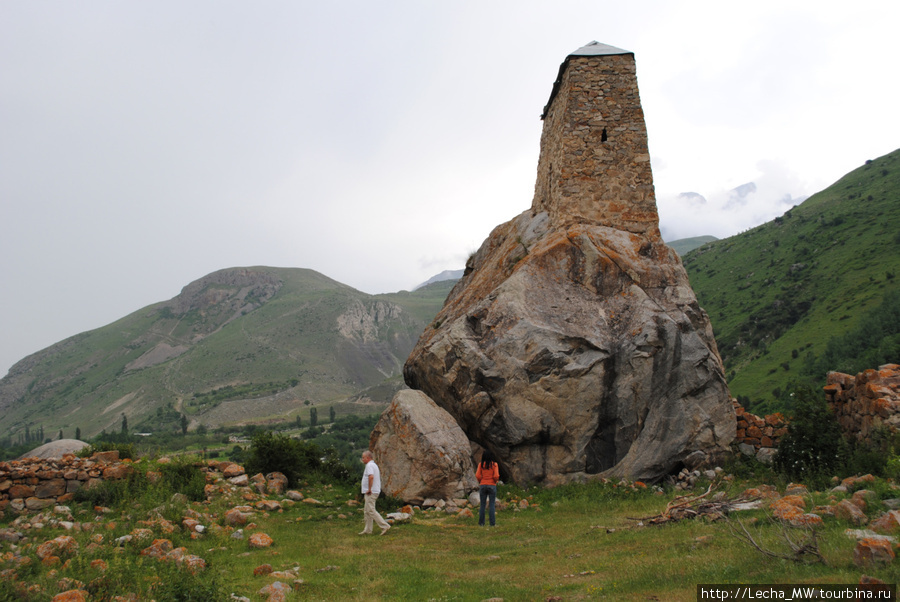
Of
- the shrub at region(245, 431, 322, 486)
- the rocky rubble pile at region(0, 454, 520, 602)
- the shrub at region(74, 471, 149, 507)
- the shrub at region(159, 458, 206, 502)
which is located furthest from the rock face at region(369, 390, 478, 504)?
the shrub at region(74, 471, 149, 507)

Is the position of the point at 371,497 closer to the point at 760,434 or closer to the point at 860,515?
the point at 860,515

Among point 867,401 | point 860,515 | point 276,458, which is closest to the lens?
point 860,515

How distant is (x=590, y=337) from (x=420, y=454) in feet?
18.2

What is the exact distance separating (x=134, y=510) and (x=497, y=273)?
1210 cm

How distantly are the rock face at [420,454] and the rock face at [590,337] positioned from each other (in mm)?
1179

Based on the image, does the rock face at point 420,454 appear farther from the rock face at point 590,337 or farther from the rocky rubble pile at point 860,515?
the rocky rubble pile at point 860,515

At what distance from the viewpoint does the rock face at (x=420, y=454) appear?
539 inches

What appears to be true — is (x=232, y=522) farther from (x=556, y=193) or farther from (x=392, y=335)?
(x=392, y=335)

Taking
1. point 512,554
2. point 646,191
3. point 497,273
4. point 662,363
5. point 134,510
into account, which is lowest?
point 512,554

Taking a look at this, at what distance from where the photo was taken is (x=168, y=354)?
150 meters

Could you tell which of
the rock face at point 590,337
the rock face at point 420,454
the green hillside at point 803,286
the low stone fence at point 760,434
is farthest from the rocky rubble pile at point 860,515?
the green hillside at point 803,286

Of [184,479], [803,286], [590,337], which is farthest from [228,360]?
[590,337]

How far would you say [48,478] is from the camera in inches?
484

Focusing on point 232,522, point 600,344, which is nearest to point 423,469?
point 232,522
